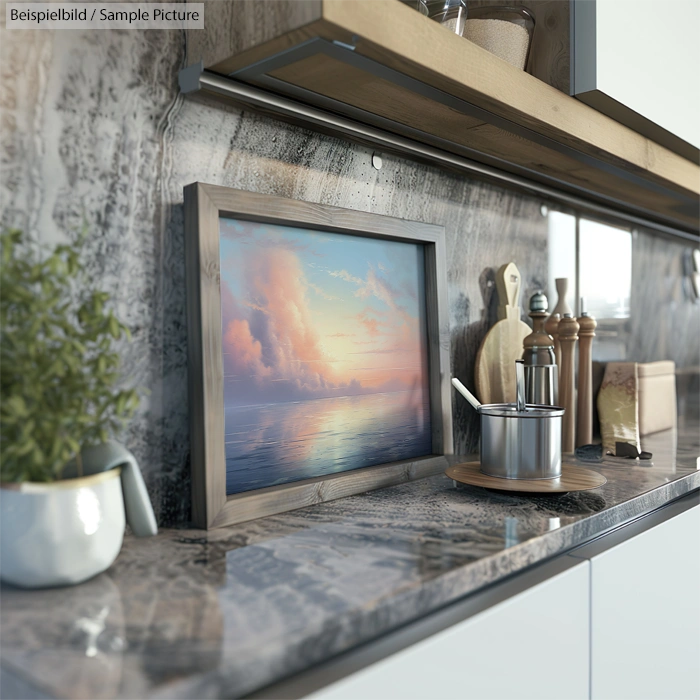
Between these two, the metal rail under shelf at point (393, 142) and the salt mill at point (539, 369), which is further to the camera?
the salt mill at point (539, 369)

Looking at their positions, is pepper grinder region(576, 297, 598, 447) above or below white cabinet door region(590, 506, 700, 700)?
above

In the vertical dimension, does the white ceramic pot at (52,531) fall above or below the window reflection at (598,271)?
below

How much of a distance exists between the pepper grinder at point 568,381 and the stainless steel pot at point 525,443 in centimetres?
45

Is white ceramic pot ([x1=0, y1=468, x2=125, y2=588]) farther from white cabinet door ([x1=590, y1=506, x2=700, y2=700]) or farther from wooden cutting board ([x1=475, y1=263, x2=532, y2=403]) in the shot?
wooden cutting board ([x1=475, y1=263, x2=532, y2=403])

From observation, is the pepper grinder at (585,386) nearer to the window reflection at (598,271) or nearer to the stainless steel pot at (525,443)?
the window reflection at (598,271)

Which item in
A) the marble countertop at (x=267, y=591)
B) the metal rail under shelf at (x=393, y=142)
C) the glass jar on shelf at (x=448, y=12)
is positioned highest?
the glass jar on shelf at (x=448, y=12)

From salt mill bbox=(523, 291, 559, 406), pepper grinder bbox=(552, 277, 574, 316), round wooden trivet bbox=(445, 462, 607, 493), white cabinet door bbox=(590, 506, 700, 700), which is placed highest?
pepper grinder bbox=(552, 277, 574, 316)

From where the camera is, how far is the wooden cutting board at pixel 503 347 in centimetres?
142

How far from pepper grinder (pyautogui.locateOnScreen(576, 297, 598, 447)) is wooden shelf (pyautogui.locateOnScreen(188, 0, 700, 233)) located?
0.38 metres

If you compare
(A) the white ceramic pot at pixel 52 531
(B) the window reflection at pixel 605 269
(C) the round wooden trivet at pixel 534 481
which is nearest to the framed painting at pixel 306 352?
(C) the round wooden trivet at pixel 534 481

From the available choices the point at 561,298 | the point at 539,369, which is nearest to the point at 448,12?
the point at 539,369

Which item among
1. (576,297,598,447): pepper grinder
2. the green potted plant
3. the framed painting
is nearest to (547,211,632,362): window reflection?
(576,297,598,447): pepper grinder

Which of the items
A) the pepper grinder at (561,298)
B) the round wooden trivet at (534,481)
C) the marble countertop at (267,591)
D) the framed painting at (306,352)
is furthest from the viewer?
the pepper grinder at (561,298)

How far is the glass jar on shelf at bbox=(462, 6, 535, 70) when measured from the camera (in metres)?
1.14
